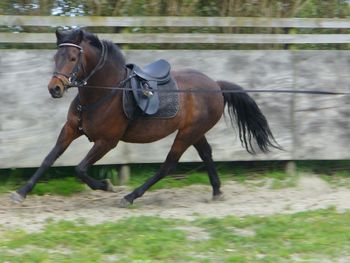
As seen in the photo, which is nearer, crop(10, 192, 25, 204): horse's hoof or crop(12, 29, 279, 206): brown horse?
crop(12, 29, 279, 206): brown horse

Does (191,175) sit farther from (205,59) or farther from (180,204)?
(205,59)

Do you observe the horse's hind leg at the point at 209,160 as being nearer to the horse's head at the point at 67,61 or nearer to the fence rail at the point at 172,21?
the fence rail at the point at 172,21

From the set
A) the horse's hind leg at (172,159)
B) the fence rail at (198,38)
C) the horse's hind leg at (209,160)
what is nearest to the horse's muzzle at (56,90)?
the horse's hind leg at (172,159)

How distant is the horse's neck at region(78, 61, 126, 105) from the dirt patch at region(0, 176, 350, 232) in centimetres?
127

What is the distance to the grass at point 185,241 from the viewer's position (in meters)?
5.54

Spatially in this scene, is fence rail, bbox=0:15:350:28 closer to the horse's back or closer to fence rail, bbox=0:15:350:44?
fence rail, bbox=0:15:350:44

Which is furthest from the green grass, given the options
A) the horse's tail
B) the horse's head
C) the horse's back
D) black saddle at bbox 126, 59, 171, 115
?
the horse's tail

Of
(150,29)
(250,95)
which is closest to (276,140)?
(250,95)

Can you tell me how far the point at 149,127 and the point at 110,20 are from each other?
1.86 metres

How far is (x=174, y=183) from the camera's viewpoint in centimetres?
892

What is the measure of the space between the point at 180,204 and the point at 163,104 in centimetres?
126

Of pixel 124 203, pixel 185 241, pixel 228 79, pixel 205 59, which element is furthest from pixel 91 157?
pixel 228 79

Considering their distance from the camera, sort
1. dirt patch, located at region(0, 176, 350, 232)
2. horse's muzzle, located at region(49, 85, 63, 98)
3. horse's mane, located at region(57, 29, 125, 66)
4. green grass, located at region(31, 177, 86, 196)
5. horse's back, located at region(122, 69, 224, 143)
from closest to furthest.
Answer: horse's muzzle, located at region(49, 85, 63, 98), horse's mane, located at region(57, 29, 125, 66), dirt patch, located at region(0, 176, 350, 232), horse's back, located at region(122, 69, 224, 143), green grass, located at region(31, 177, 86, 196)

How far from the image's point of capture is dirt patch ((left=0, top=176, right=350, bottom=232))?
700cm
